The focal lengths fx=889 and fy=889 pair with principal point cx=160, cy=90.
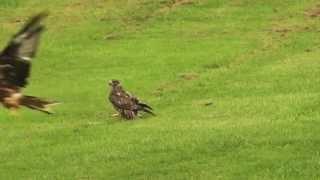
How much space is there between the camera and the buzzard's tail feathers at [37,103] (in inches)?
82.4

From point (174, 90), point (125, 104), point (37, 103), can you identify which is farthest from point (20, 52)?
point (174, 90)

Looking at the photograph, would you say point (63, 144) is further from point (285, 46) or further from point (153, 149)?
point (285, 46)

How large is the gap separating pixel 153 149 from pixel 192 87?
7.48 meters

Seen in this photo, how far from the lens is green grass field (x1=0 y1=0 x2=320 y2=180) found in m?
12.3

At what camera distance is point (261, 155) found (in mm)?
12094

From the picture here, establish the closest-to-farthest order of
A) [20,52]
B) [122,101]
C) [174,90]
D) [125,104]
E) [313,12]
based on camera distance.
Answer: [20,52] → [125,104] → [122,101] → [174,90] → [313,12]

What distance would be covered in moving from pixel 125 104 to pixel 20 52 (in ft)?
47.8

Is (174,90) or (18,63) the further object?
(174,90)

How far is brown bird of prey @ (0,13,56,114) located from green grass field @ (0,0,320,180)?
13.1 feet

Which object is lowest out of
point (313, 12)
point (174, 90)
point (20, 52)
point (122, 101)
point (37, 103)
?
point (313, 12)

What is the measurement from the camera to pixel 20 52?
6.89ft

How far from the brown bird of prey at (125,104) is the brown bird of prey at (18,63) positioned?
1446cm

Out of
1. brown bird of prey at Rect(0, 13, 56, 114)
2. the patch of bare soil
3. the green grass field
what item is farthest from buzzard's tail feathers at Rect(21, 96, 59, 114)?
the patch of bare soil

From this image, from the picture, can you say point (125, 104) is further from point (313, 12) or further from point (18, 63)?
point (313, 12)
